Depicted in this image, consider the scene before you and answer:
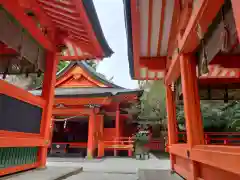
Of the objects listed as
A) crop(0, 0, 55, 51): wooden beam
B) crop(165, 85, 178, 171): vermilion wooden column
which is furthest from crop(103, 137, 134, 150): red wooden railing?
crop(0, 0, 55, 51): wooden beam

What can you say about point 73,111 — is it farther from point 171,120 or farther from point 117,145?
point 171,120

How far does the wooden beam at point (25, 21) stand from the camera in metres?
3.82

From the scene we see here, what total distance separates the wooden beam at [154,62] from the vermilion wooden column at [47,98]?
8.21 ft

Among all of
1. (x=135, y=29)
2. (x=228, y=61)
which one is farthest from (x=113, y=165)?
(x=135, y=29)

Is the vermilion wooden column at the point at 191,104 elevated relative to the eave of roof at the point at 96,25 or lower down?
lower down

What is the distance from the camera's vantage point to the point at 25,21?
4.29 meters

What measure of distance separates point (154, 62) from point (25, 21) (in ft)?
11.6

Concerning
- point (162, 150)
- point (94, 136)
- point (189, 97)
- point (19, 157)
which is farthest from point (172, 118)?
point (162, 150)

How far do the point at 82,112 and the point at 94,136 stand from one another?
1556 millimetres

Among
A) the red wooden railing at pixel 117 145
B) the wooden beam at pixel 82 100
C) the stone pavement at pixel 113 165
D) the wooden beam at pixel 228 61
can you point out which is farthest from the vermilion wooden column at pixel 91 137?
the wooden beam at pixel 228 61

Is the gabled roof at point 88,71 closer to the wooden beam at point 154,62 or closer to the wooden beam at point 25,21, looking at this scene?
the wooden beam at point 154,62

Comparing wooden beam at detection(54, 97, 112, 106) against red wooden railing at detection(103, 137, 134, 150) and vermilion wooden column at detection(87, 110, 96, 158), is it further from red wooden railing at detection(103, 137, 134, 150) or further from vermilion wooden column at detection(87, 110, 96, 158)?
red wooden railing at detection(103, 137, 134, 150)

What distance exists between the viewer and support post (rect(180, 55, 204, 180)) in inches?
129

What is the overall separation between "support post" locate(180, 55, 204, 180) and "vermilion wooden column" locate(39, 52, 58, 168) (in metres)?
3.43
